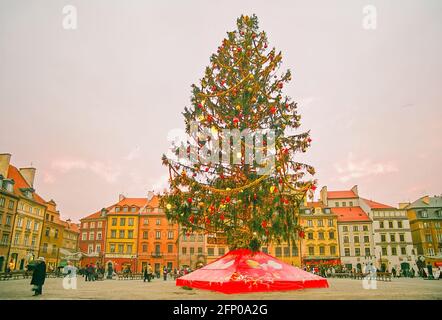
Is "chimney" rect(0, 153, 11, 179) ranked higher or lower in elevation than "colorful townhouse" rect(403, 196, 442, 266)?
higher

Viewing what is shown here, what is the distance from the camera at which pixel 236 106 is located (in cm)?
1362

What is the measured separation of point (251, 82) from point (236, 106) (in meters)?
1.43

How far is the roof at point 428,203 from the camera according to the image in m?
61.0

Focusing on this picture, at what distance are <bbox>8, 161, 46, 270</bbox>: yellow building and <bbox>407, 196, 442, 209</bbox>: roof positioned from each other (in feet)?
214

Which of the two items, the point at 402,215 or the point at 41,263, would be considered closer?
the point at 41,263

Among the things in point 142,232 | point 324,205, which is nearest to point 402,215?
point 324,205

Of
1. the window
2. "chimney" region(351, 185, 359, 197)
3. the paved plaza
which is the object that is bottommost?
the paved plaza

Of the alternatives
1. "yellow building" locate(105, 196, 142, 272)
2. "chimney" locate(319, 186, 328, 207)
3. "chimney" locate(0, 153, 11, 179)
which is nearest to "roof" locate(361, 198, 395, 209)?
"chimney" locate(319, 186, 328, 207)

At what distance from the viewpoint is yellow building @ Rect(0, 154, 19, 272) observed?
40.2m

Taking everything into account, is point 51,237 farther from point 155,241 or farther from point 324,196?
point 324,196

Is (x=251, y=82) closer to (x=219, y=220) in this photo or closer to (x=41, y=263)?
(x=219, y=220)

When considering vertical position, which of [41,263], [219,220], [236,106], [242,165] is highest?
[236,106]

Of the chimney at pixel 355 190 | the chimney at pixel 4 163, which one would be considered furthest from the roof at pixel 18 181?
the chimney at pixel 355 190

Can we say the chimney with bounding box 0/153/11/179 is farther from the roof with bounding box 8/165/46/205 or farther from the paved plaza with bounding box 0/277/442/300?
the paved plaza with bounding box 0/277/442/300
